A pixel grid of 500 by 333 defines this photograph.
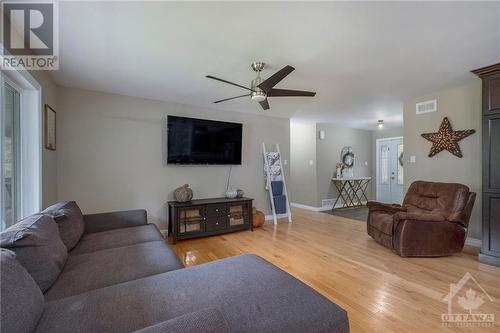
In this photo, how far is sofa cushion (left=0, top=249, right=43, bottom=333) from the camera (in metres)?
0.77

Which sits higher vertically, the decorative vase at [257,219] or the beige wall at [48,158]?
the beige wall at [48,158]

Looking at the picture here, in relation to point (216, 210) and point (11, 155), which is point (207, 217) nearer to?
point (216, 210)

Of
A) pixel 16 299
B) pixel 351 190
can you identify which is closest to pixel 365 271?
pixel 16 299

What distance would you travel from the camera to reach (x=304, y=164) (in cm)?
625

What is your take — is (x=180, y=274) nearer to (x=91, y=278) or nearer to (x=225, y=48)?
(x=91, y=278)

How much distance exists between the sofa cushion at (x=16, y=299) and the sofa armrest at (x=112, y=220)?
5.65ft

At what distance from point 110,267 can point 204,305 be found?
0.91m

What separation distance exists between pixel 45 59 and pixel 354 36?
300cm

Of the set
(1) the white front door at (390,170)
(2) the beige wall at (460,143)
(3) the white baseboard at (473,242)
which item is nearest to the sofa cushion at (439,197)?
(2) the beige wall at (460,143)

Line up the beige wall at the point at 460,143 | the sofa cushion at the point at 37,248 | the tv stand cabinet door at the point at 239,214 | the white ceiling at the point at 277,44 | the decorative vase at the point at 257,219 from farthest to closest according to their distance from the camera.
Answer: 1. the decorative vase at the point at 257,219
2. the tv stand cabinet door at the point at 239,214
3. the beige wall at the point at 460,143
4. the white ceiling at the point at 277,44
5. the sofa cushion at the point at 37,248

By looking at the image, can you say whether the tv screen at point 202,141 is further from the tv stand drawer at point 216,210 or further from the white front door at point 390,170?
the white front door at point 390,170

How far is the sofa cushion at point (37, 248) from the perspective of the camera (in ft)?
3.90

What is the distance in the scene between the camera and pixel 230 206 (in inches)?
155

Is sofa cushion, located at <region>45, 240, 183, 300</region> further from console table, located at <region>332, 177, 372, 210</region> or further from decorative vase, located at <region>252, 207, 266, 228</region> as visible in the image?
console table, located at <region>332, 177, 372, 210</region>
